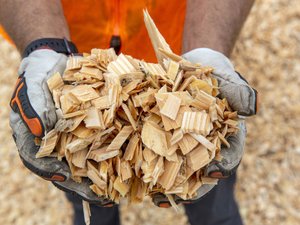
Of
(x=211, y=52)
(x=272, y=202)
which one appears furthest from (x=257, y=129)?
(x=211, y=52)

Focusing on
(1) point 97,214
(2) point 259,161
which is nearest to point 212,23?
(1) point 97,214

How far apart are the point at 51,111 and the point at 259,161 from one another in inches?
50.6

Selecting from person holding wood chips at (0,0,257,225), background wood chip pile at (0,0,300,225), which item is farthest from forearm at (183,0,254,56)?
background wood chip pile at (0,0,300,225)

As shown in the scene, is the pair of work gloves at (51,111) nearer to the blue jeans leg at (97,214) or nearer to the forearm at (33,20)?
the forearm at (33,20)

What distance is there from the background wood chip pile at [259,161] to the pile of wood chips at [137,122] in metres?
0.98

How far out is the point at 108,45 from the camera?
1.53m

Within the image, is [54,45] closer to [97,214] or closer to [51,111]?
[51,111]

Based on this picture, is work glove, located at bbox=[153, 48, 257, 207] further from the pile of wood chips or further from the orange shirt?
the orange shirt

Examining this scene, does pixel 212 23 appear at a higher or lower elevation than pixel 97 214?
higher

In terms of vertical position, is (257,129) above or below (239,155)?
below

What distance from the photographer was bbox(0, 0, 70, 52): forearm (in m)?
1.37

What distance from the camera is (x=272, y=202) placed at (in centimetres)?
210

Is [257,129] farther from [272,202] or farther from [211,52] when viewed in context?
[211,52]

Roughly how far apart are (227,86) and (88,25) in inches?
20.7
